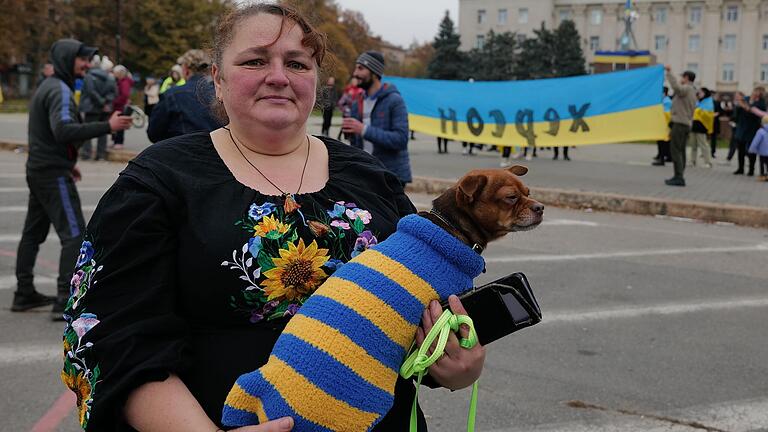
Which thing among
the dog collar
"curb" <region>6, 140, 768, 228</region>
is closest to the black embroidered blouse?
the dog collar

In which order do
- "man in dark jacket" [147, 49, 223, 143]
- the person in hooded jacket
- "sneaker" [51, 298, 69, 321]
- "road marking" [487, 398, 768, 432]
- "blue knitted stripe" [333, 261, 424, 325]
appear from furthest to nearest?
the person in hooded jacket
"sneaker" [51, 298, 69, 321]
"man in dark jacket" [147, 49, 223, 143]
"road marking" [487, 398, 768, 432]
"blue knitted stripe" [333, 261, 424, 325]

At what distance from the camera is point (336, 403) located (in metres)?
1.86

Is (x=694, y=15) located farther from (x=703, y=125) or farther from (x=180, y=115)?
(x=180, y=115)

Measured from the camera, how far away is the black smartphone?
2006 millimetres

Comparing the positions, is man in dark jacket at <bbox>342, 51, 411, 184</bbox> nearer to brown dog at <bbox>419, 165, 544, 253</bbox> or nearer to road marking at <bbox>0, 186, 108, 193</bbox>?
brown dog at <bbox>419, 165, 544, 253</bbox>

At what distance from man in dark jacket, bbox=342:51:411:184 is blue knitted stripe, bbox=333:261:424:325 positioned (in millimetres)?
6024

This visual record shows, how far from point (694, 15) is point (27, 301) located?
11447 centimetres

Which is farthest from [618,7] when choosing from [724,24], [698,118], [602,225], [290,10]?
[290,10]

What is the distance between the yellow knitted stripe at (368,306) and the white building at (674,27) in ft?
361

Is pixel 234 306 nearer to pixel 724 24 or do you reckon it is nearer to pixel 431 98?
pixel 431 98

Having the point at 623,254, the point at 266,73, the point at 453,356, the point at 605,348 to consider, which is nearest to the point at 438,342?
the point at 453,356

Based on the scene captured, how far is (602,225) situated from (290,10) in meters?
9.72

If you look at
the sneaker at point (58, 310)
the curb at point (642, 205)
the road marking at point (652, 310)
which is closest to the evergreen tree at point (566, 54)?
the curb at point (642, 205)

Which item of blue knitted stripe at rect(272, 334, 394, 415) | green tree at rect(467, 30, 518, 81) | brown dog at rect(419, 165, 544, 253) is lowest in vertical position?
blue knitted stripe at rect(272, 334, 394, 415)
